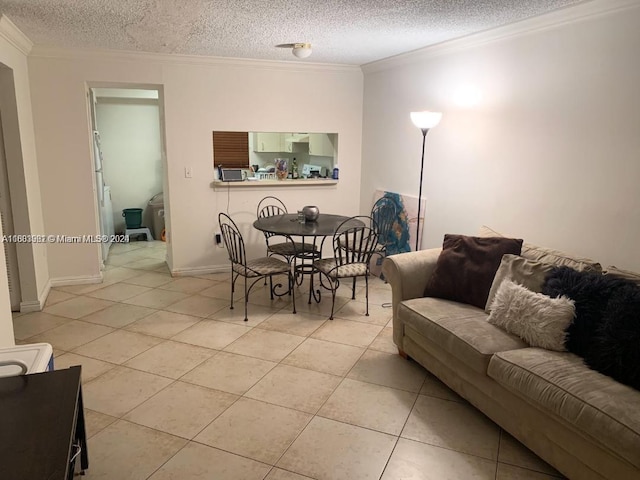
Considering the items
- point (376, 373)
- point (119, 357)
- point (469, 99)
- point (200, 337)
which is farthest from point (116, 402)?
point (469, 99)

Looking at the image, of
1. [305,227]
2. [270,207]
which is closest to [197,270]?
[270,207]

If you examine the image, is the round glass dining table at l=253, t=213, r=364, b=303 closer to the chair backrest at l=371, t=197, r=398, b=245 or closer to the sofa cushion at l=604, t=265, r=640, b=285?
the chair backrest at l=371, t=197, r=398, b=245

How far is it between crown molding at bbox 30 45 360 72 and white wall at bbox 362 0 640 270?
1.00m

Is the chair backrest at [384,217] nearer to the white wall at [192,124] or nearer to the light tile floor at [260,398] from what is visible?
the white wall at [192,124]

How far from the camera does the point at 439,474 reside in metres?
2.10

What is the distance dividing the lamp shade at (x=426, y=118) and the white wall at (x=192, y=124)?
5.60ft

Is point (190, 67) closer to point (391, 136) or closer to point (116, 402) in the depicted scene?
point (391, 136)

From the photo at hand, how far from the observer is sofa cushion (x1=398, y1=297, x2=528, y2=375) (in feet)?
7.96

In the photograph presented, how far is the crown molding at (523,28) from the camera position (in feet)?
8.96

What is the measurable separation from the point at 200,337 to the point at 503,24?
3.22 meters

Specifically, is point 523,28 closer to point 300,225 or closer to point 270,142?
point 300,225

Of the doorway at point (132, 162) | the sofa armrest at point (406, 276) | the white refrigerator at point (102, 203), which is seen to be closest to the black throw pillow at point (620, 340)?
the sofa armrest at point (406, 276)

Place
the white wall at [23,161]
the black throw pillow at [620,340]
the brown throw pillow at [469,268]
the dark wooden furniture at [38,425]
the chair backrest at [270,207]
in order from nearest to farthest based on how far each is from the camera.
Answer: the dark wooden furniture at [38,425] → the black throw pillow at [620,340] → the brown throw pillow at [469,268] → the white wall at [23,161] → the chair backrest at [270,207]

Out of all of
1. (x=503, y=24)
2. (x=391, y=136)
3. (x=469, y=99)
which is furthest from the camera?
(x=391, y=136)
